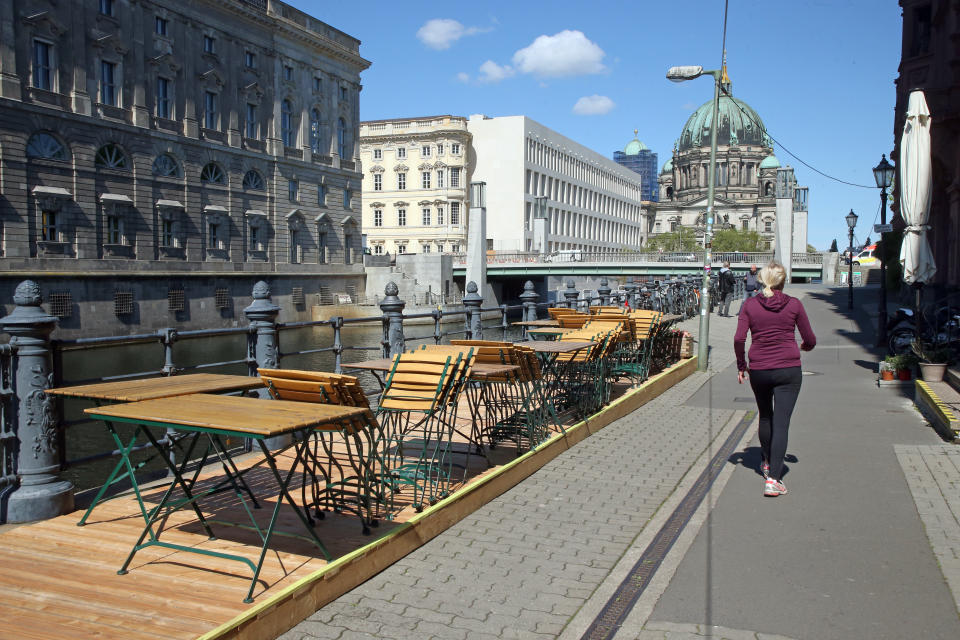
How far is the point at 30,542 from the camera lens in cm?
502

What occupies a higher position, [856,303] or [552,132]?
[552,132]

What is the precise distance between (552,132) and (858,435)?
324 feet

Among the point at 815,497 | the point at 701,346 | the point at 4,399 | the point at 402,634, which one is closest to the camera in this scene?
the point at 402,634

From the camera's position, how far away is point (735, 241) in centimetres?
13788

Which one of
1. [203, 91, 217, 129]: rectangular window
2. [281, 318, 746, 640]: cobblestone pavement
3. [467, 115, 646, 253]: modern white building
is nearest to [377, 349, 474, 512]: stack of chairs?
[281, 318, 746, 640]: cobblestone pavement

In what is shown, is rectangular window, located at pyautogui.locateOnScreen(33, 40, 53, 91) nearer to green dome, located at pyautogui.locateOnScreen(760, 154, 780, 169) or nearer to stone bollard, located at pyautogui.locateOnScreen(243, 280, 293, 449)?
stone bollard, located at pyautogui.locateOnScreen(243, 280, 293, 449)

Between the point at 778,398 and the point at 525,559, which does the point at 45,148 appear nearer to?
the point at 778,398

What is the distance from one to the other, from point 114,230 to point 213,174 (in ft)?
29.6

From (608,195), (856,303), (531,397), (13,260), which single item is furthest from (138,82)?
(608,195)

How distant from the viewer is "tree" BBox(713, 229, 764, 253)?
13750 centimetres

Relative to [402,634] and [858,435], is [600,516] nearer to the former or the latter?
[402,634]

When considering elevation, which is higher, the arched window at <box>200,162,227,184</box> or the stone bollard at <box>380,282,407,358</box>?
the arched window at <box>200,162,227,184</box>

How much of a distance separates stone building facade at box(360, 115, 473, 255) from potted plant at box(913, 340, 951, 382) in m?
80.3

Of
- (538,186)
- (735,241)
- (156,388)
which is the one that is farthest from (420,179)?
(156,388)
